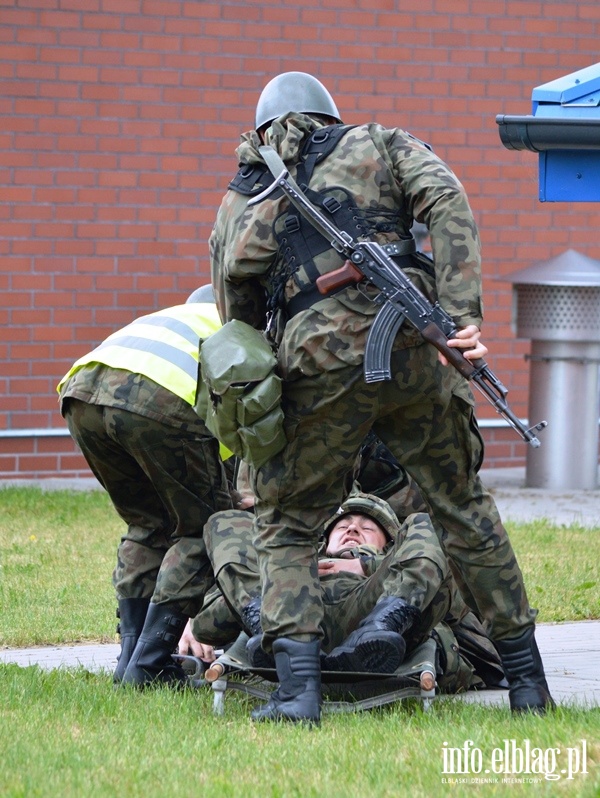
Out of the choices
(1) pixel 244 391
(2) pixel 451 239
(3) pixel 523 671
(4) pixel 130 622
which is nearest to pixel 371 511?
(4) pixel 130 622

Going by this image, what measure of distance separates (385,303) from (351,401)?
0.32m

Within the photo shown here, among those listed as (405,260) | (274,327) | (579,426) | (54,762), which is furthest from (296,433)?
(579,426)

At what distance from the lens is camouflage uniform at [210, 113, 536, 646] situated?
408cm

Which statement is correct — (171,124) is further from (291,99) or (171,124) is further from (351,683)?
(351,683)

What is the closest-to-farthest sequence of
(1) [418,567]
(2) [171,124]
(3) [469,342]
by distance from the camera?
1. (3) [469,342]
2. (1) [418,567]
3. (2) [171,124]

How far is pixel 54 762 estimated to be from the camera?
142 inches

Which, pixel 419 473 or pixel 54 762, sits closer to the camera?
pixel 54 762

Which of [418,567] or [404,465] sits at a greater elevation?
[404,465]

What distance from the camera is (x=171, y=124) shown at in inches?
395

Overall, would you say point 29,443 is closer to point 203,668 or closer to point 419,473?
point 203,668

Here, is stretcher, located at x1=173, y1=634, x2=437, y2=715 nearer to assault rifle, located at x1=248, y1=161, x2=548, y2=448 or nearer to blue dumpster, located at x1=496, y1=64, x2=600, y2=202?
assault rifle, located at x1=248, y1=161, x2=548, y2=448

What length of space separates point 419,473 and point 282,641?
68 centimetres

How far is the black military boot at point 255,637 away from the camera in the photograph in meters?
4.40

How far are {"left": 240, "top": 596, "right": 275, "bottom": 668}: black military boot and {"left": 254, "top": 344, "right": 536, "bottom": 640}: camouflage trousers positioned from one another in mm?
196
